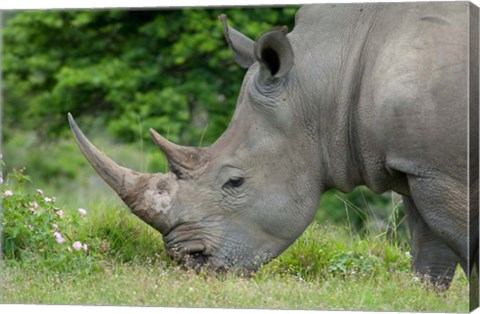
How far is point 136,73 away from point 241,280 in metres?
6.98

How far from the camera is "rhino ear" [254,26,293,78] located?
7.93 meters

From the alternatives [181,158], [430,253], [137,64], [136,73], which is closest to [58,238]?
[181,158]

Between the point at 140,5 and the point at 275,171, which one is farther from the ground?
the point at 140,5

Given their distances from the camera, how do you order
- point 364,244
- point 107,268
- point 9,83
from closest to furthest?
point 107,268
point 364,244
point 9,83

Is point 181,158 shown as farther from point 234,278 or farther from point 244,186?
point 234,278

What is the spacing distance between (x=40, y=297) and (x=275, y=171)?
167cm

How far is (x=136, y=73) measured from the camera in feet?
48.3

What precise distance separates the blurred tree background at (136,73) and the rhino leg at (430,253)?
14.5 ft

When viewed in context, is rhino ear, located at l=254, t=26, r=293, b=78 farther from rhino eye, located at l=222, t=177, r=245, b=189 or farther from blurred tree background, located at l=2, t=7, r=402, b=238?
blurred tree background, located at l=2, t=7, r=402, b=238

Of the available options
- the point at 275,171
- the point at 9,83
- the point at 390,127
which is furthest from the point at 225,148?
the point at 9,83

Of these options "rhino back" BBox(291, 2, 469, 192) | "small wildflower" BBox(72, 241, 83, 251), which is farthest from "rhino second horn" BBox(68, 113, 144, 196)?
"rhino back" BBox(291, 2, 469, 192)

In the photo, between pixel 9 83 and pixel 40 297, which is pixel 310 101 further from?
pixel 9 83

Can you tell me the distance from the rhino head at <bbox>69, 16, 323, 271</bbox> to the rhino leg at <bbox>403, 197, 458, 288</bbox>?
853mm

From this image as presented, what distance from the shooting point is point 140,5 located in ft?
28.2
